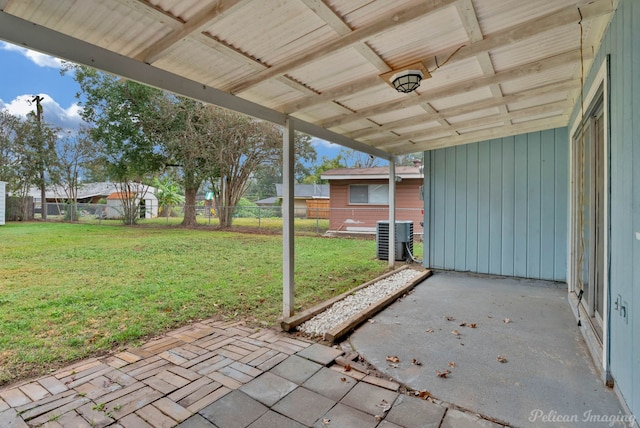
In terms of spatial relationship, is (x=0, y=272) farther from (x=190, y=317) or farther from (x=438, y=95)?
(x=438, y=95)

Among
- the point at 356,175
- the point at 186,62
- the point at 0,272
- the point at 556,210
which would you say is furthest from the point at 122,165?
the point at 556,210

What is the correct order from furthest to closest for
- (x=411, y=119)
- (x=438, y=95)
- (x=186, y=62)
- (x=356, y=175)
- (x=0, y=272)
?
(x=356, y=175) < (x=0, y=272) < (x=411, y=119) < (x=438, y=95) < (x=186, y=62)

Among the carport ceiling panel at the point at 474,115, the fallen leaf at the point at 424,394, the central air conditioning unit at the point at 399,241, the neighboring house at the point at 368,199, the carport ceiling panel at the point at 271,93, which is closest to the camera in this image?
the fallen leaf at the point at 424,394

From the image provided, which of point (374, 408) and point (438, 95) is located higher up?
point (438, 95)

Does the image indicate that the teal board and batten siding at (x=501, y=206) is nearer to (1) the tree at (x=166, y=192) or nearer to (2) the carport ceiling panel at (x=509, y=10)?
(2) the carport ceiling panel at (x=509, y=10)

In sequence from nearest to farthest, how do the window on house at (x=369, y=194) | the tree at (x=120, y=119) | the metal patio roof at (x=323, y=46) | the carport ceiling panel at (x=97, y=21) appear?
the carport ceiling panel at (x=97, y=21) → the metal patio roof at (x=323, y=46) → the window on house at (x=369, y=194) → the tree at (x=120, y=119)

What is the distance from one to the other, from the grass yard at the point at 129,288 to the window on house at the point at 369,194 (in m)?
3.90

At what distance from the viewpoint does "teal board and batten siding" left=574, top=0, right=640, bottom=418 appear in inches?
64.2

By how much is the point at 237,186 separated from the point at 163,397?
39.8ft

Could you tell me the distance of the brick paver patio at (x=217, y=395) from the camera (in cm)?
175

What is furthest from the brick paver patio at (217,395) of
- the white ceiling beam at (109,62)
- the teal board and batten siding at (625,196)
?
the white ceiling beam at (109,62)

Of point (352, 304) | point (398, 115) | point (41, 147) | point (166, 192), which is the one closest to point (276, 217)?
point (166, 192)

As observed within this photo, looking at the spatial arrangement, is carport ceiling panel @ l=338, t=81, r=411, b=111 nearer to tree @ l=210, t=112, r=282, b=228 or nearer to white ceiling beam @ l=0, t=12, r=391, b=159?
white ceiling beam @ l=0, t=12, r=391, b=159

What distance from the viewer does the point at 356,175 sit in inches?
457
